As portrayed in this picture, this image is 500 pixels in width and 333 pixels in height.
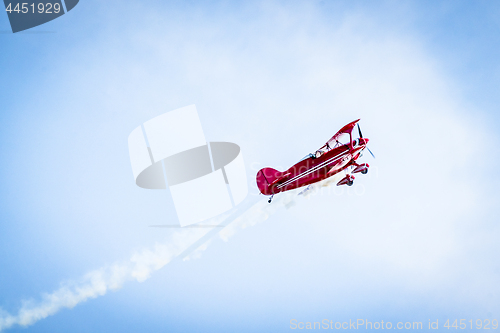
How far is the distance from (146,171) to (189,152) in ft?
17.5

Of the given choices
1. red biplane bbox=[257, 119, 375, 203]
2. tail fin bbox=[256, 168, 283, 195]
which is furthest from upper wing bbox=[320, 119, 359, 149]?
tail fin bbox=[256, 168, 283, 195]

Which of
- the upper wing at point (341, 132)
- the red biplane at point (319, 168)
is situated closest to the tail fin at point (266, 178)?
the red biplane at point (319, 168)

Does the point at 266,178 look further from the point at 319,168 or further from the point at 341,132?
the point at 341,132

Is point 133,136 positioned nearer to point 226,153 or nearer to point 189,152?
point 189,152

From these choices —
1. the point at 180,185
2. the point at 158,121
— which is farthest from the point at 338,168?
the point at 158,121

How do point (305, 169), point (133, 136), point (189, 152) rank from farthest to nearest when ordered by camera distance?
point (189, 152), point (305, 169), point (133, 136)

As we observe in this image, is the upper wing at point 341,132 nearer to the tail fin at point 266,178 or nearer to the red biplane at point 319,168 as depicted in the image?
the red biplane at point 319,168

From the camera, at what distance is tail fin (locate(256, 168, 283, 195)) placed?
33156 millimetres

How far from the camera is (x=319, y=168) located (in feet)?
109

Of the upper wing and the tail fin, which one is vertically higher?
the upper wing

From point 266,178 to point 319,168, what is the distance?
459 centimetres

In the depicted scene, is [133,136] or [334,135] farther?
[334,135]

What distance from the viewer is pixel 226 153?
37094 millimetres

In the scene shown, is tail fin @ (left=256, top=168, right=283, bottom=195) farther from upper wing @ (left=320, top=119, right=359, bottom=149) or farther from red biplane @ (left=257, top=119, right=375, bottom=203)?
upper wing @ (left=320, top=119, right=359, bottom=149)
